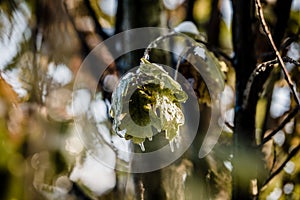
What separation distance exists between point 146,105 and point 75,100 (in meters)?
0.81

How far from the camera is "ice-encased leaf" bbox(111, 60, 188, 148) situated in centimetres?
57

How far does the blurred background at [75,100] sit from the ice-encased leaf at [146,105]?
47 cm

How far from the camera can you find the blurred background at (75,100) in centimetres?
113

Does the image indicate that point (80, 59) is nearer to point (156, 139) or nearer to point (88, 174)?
point (88, 174)

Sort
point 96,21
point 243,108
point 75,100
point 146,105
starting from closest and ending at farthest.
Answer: point 146,105
point 243,108
point 96,21
point 75,100

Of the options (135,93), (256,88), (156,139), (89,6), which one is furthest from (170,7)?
(135,93)

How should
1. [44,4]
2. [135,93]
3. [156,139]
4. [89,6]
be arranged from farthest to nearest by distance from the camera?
[44,4] < [89,6] < [156,139] < [135,93]

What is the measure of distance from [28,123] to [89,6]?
0.42 metres

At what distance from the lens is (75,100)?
1.35 metres

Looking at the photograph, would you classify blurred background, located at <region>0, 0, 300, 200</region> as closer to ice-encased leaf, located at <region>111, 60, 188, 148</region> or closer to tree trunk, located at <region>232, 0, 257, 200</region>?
tree trunk, located at <region>232, 0, 257, 200</region>

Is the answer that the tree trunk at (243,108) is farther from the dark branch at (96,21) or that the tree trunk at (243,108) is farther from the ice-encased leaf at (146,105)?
the dark branch at (96,21)

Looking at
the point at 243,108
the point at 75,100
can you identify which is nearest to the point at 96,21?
the point at 75,100

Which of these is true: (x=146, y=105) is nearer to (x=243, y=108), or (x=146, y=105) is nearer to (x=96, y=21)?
(x=243, y=108)

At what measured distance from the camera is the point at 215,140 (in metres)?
1.10
